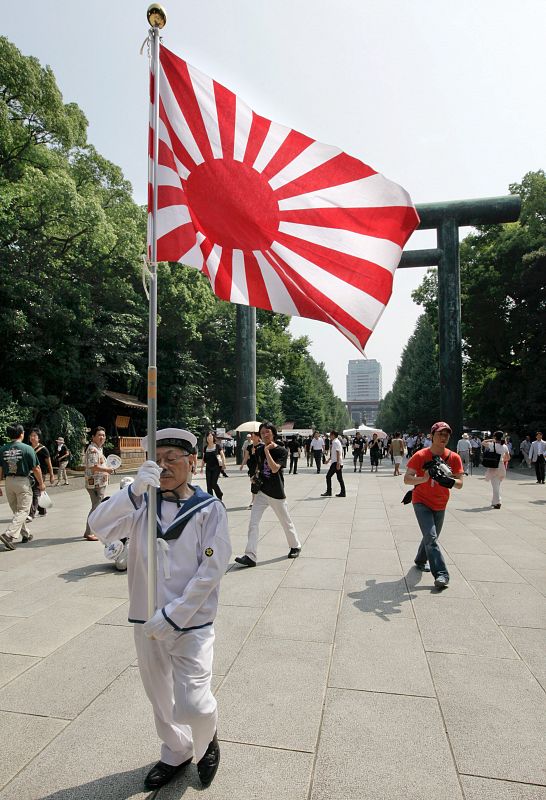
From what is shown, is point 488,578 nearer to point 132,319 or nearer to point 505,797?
point 505,797

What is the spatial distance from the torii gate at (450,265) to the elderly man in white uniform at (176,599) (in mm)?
22771

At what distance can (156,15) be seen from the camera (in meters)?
3.12

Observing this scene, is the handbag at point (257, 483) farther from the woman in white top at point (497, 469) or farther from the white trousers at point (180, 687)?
the woman in white top at point (497, 469)

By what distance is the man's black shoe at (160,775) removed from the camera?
2.60 meters

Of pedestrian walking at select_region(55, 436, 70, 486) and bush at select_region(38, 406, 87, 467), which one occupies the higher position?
bush at select_region(38, 406, 87, 467)

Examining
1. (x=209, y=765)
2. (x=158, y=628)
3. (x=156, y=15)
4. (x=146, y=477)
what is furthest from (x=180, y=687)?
(x=156, y=15)

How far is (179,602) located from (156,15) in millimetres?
3263

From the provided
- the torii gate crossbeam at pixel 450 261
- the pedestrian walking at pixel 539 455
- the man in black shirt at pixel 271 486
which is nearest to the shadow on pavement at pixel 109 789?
the man in black shirt at pixel 271 486

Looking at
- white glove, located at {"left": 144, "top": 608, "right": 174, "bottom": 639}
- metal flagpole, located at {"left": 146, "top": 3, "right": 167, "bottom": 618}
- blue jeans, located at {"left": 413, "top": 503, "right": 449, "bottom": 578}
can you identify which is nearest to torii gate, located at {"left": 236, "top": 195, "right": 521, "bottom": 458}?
blue jeans, located at {"left": 413, "top": 503, "right": 449, "bottom": 578}

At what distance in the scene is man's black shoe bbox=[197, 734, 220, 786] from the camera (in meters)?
2.61

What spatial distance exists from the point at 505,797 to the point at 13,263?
21337mm

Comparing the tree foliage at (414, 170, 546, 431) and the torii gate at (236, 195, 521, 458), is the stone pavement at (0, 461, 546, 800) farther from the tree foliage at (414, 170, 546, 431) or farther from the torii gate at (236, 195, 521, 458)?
the tree foliage at (414, 170, 546, 431)

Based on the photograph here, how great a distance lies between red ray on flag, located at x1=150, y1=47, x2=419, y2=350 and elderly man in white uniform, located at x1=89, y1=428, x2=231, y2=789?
71.5 inches

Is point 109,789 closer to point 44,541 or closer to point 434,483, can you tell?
point 434,483
